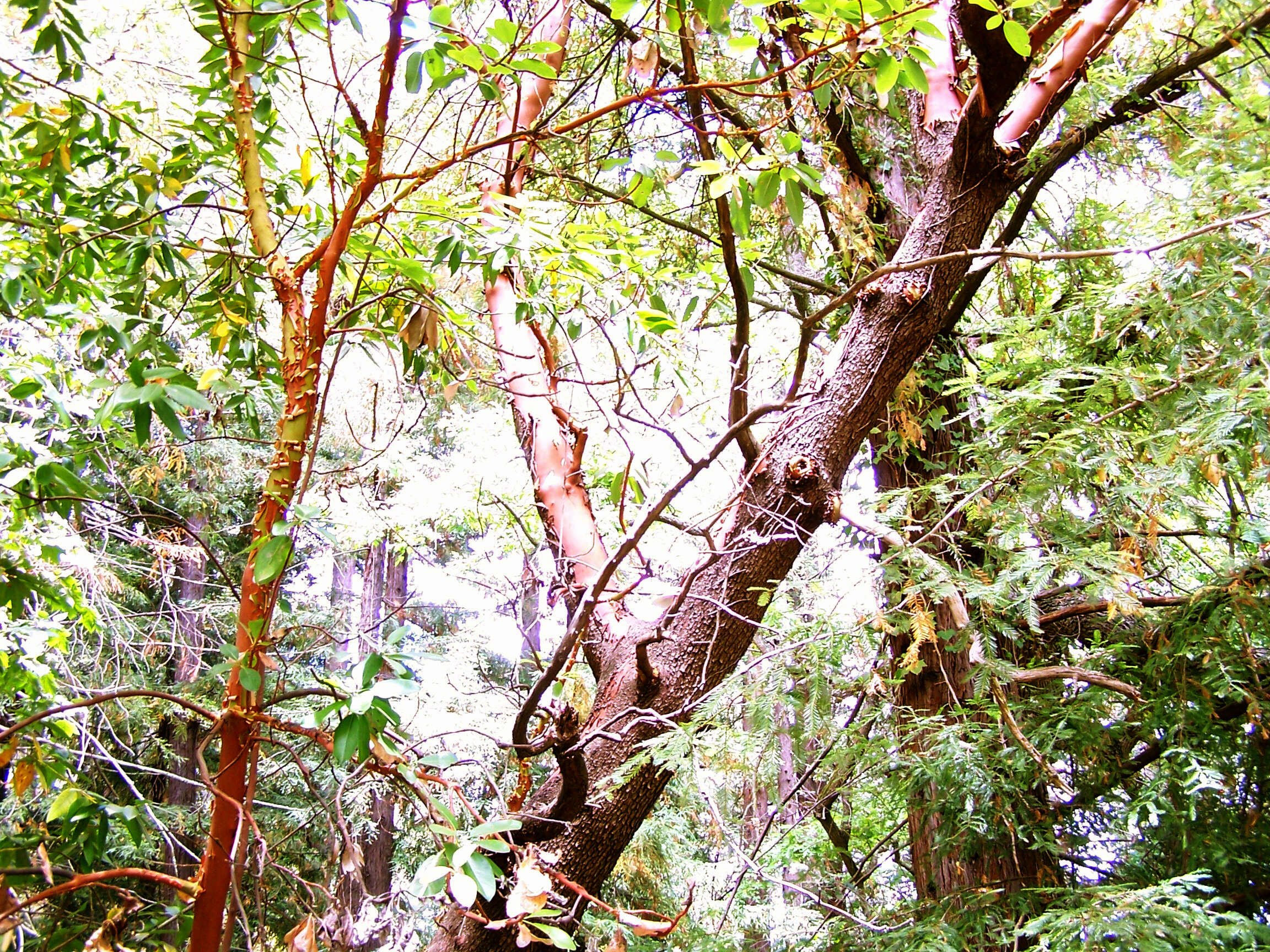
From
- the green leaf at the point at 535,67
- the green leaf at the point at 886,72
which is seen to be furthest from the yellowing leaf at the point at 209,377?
the green leaf at the point at 886,72

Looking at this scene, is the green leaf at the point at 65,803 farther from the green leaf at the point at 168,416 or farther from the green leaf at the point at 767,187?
the green leaf at the point at 767,187

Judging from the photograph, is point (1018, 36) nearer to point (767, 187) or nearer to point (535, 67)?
point (767, 187)

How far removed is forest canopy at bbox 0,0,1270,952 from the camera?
118 cm

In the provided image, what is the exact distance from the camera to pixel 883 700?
2.65m

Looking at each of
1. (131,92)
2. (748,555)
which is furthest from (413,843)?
(131,92)

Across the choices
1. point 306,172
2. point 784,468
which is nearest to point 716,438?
point 784,468

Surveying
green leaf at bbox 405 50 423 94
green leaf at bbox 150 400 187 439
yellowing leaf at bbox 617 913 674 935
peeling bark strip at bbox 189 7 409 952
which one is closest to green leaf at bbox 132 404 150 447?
green leaf at bbox 150 400 187 439

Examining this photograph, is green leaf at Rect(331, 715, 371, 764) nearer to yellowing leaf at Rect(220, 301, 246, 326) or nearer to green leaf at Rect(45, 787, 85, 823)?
green leaf at Rect(45, 787, 85, 823)

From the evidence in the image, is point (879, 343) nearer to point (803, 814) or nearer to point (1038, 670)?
point (1038, 670)

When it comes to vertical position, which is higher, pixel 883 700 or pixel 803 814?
pixel 883 700

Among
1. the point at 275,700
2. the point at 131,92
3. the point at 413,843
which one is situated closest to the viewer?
the point at 275,700

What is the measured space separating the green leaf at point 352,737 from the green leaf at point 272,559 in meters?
0.19

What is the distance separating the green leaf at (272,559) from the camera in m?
1.00

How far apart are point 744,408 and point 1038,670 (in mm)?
1027
